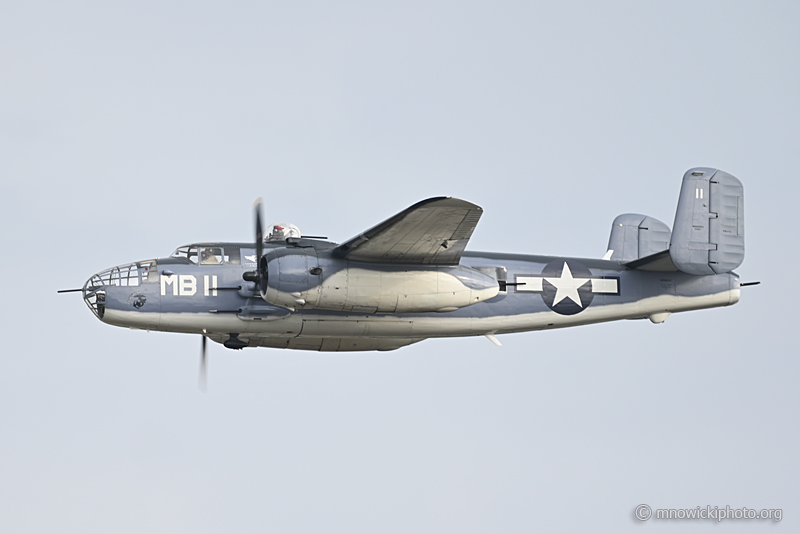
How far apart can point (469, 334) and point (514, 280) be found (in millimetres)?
1443

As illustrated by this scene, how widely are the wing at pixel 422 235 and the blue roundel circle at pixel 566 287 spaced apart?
3.10 metres

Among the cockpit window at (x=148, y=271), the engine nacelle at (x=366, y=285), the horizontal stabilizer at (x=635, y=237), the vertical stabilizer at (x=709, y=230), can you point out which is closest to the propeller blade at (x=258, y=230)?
the engine nacelle at (x=366, y=285)

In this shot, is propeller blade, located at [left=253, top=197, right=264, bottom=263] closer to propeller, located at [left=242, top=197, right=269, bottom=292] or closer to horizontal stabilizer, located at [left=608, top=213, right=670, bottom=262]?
propeller, located at [left=242, top=197, right=269, bottom=292]

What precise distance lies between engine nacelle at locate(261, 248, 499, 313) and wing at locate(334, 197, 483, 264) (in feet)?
0.72

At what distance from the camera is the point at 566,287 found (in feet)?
72.5

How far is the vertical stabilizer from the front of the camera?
22.0 m

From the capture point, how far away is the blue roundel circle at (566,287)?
22020 millimetres

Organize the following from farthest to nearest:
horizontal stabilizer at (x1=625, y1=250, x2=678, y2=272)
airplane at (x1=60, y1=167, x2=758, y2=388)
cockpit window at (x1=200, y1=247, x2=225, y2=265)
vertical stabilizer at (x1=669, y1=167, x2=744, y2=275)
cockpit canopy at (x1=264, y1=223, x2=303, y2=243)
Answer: horizontal stabilizer at (x1=625, y1=250, x2=678, y2=272), vertical stabilizer at (x1=669, y1=167, x2=744, y2=275), cockpit canopy at (x1=264, y1=223, x2=303, y2=243), cockpit window at (x1=200, y1=247, x2=225, y2=265), airplane at (x1=60, y1=167, x2=758, y2=388)

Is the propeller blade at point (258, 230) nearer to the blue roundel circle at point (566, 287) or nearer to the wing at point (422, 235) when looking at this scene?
the wing at point (422, 235)

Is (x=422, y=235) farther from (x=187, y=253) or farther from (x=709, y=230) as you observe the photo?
(x=709, y=230)

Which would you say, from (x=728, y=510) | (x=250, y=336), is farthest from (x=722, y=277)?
(x=250, y=336)

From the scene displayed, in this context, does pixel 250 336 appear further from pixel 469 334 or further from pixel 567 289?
pixel 567 289

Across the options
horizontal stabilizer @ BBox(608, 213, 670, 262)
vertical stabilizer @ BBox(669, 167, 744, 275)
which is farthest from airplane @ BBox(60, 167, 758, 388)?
horizontal stabilizer @ BBox(608, 213, 670, 262)

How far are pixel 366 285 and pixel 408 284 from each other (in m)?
0.79
